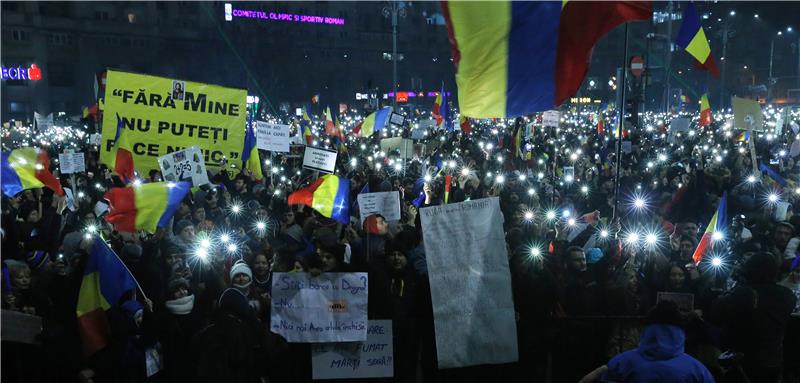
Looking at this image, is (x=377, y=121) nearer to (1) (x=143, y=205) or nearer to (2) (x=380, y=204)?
(2) (x=380, y=204)

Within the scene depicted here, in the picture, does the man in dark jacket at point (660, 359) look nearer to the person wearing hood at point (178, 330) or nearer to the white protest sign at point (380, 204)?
the person wearing hood at point (178, 330)

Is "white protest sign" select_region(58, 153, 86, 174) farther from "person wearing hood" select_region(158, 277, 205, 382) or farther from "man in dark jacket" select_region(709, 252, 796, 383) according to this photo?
"man in dark jacket" select_region(709, 252, 796, 383)

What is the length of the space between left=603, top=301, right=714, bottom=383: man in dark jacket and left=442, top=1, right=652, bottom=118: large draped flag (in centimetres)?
216

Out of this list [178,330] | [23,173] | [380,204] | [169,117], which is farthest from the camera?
[169,117]

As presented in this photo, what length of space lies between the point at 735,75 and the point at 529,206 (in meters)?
68.1

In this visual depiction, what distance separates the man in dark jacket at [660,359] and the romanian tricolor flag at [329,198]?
5.60 metres

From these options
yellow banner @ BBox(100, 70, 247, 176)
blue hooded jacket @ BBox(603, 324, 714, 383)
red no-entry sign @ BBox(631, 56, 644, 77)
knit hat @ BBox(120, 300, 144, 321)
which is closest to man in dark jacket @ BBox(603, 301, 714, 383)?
blue hooded jacket @ BBox(603, 324, 714, 383)

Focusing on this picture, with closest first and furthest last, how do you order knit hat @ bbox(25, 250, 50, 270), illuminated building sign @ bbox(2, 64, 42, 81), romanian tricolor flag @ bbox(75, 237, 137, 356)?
romanian tricolor flag @ bbox(75, 237, 137, 356)
knit hat @ bbox(25, 250, 50, 270)
illuminated building sign @ bbox(2, 64, 42, 81)

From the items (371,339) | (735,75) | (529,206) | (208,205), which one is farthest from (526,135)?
(735,75)

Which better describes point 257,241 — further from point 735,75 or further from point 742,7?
point 735,75

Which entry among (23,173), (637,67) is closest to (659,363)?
(23,173)

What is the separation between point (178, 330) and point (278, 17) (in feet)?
217

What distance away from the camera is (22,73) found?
48.7 m

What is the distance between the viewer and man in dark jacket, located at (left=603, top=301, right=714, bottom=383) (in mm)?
3459
